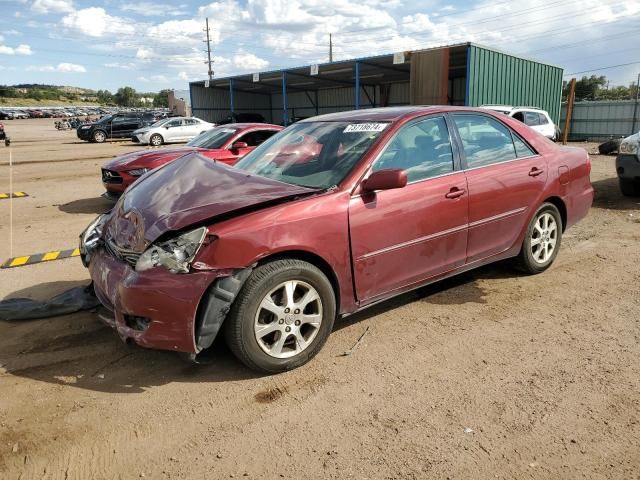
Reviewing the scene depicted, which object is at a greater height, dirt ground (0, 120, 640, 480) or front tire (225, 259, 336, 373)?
front tire (225, 259, 336, 373)

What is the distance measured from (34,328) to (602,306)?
15.3ft

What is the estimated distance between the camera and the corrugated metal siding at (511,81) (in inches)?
778

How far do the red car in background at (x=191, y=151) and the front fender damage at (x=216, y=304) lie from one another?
16.1ft

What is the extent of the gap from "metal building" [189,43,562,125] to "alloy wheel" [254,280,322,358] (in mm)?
17895

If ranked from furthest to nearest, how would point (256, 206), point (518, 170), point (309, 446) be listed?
point (518, 170), point (256, 206), point (309, 446)

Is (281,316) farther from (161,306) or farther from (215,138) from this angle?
(215,138)

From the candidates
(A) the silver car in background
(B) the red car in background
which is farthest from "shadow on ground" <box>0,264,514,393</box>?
(A) the silver car in background

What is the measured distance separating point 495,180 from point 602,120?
2591 centimetres

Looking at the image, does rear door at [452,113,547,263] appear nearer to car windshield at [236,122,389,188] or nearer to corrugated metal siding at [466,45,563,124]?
car windshield at [236,122,389,188]

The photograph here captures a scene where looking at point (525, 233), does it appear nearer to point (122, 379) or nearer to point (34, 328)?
point (122, 379)

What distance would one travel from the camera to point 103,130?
93.2ft

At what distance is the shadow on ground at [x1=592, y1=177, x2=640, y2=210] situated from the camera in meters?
8.33

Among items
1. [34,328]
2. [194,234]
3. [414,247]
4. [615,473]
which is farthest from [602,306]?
[34,328]

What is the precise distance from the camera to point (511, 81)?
72.2 ft
